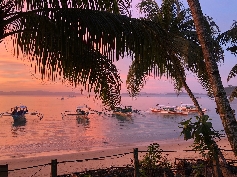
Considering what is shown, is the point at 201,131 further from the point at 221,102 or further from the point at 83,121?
the point at 83,121

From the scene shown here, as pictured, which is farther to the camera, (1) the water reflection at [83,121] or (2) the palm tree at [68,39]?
(1) the water reflection at [83,121]

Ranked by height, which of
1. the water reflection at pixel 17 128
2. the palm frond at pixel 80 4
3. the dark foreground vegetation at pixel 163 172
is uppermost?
the palm frond at pixel 80 4

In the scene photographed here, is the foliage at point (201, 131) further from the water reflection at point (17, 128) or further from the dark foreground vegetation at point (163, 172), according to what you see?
the water reflection at point (17, 128)

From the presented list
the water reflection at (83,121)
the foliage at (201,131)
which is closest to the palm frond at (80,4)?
the foliage at (201,131)

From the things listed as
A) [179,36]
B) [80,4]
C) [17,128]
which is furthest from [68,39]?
[17,128]

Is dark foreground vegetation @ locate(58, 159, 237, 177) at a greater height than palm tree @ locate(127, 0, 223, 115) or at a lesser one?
lesser

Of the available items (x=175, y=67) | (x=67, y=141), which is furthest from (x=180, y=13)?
(x=67, y=141)

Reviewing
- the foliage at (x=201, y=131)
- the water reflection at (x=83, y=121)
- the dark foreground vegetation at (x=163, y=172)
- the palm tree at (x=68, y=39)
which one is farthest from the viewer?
the water reflection at (x=83, y=121)

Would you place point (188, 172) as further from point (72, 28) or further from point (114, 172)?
point (72, 28)

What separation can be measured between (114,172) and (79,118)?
181 ft

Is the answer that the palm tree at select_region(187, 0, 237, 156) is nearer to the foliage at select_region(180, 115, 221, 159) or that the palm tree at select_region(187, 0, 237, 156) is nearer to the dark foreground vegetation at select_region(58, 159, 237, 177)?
the foliage at select_region(180, 115, 221, 159)

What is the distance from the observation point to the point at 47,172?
52.3 ft

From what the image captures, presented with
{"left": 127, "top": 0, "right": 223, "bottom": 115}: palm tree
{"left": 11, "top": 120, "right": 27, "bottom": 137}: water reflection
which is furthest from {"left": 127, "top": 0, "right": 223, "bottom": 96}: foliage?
{"left": 11, "top": 120, "right": 27, "bottom": 137}: water reflection

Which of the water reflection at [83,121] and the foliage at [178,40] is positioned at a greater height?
the foliage at [178,40]
